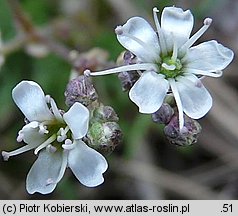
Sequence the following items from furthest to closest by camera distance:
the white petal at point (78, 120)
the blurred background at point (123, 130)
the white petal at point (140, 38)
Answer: the blurred background at point (123, 130)
the white petal at point (140, 38)
the white petal at point (78, 120)

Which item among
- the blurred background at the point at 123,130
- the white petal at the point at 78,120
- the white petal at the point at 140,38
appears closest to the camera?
the white petal at the point at 78,120

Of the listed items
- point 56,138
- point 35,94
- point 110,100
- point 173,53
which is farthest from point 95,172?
point 110,100

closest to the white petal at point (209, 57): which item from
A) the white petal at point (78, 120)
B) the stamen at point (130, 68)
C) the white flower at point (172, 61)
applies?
the white flower at point (172, 61)

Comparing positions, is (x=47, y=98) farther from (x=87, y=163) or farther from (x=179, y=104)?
(x=179, y=104)

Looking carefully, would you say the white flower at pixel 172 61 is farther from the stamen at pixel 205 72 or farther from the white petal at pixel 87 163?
the white petal at pixel 87 163

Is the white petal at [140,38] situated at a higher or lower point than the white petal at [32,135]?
higher

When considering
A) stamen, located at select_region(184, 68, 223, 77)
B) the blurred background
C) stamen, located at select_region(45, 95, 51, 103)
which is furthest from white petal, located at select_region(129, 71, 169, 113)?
the blurred background

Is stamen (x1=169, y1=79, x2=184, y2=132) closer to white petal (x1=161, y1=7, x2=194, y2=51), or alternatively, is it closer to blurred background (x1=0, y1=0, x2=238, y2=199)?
white petal (x1=161, y1=7, x2=194, y2=51)

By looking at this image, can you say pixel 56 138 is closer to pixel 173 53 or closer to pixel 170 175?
pixel 173 53

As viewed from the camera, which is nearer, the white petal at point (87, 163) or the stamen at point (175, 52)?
the white petal at point (87, 163)
